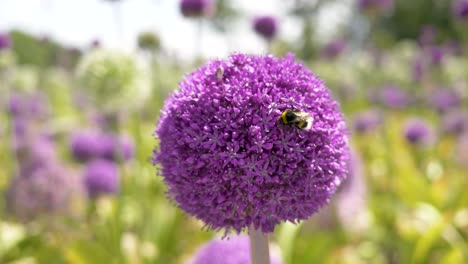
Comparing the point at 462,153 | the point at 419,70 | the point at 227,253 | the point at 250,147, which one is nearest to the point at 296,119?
the point at 250,147

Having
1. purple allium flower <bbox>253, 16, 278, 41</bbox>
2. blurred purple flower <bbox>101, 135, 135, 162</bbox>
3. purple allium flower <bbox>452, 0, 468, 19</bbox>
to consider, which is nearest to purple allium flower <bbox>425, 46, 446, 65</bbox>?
purple allium flower <bbox>452, 0, 468, 19</bbox>

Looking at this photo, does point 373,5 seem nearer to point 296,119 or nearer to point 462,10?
point 462,10

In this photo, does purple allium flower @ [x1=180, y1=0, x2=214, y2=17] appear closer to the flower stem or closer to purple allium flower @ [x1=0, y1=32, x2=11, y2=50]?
purple allium flower @ [x1=0, y1=32, x2=11, y2=50]

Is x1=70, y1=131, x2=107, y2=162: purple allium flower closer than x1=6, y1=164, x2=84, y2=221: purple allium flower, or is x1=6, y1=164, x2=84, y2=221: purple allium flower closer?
x1=6, y1=164, x2=84, y2=221: purple allium flower

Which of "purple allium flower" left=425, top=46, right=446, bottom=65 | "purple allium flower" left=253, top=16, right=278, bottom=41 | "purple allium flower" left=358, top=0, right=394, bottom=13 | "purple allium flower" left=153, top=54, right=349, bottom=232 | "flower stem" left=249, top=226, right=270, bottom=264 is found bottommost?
"flower stem" left=249, top=226, right=270, bottom=264

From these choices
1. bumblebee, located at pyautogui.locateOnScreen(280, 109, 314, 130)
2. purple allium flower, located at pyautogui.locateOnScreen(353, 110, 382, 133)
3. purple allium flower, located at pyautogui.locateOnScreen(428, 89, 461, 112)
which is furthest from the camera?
purple allium flower, located at pyautogui.locateOnScreen(428, 89, 461, 112)

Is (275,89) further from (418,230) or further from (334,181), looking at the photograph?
(418,230)

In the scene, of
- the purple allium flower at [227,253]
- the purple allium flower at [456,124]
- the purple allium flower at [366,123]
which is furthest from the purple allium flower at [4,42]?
the purple allium flower at [456,124]
